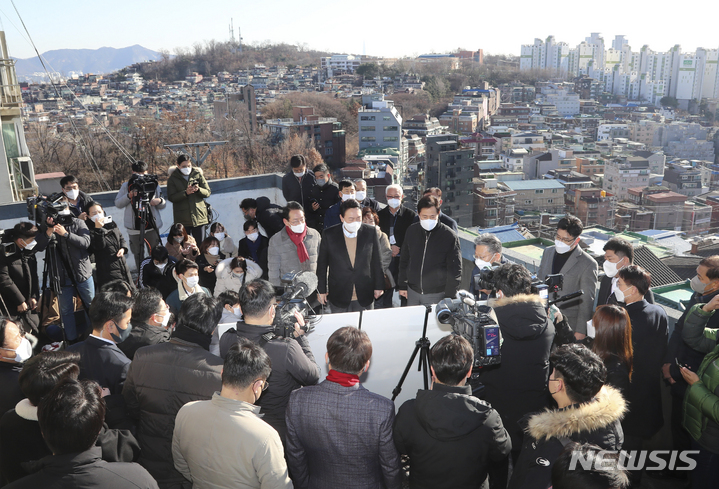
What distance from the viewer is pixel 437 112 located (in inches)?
3093

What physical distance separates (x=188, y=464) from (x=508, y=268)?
159 cm

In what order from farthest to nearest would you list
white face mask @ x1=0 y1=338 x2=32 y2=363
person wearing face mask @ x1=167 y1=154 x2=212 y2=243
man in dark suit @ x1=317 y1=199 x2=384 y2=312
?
1. person wearing face mask @ x1=167 y1=154 x2=212 y2=243
2. man in dark suit @ x1=317 y1=199 x2=384 y2=312
3. white face mask @ x1=0 y1=338 x2=32 y2=363

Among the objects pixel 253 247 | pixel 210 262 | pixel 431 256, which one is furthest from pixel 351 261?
pixel 210 262

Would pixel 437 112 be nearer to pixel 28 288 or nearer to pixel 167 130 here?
pixel 167 130

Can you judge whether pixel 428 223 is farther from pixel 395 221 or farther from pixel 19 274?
pixel 19 274

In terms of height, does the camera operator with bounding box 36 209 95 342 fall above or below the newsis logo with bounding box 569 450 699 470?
above

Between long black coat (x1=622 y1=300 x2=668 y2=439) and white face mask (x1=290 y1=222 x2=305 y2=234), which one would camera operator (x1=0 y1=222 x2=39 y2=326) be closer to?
white face mask (x1=290 y1=222 x2=305 y2=234)

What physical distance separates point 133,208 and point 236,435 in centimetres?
345

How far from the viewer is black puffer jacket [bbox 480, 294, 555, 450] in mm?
2271

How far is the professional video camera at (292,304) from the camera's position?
2.11 metres

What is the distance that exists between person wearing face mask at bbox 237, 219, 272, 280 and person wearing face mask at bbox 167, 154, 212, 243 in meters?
1.00

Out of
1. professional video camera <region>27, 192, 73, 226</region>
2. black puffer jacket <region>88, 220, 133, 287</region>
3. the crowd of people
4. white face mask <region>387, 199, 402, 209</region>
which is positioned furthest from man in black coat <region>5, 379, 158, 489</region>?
white face mask <region>387, 199, 402, 209</region>

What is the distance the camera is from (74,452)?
4.65ft

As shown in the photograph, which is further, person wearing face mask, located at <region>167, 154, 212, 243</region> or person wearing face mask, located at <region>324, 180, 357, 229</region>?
person wearing face mask, located at <region>167, 154, 212, 243</region>
